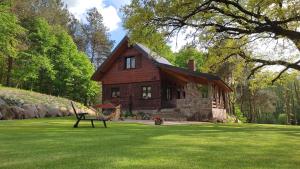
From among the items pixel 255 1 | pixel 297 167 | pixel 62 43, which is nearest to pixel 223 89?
pixel 62 43

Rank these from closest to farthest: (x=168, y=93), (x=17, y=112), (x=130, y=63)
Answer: (x=17, y=112), (x=168, y=93), (x=130, y=63)

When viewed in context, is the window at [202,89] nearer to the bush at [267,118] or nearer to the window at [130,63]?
the window at [130,63]

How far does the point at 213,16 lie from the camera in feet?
39.9

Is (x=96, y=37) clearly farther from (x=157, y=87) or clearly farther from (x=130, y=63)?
(x=157, y=87)

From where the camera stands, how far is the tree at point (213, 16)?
10.0 meters

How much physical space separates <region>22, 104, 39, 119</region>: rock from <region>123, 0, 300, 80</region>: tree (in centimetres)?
1458

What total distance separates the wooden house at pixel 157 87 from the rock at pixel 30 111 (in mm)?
8364

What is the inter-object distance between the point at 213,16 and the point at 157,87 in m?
18.3

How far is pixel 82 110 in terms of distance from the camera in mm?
31438

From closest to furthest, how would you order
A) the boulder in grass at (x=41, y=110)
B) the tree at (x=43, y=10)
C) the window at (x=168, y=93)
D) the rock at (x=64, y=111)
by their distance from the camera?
the boulder in grass at (x=41, y=110) < the rock at (x=64, y=111) < the window at (x=168, y=93) < the tree at (x=43, y=10)

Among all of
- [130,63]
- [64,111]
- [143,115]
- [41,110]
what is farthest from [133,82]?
[41,110]

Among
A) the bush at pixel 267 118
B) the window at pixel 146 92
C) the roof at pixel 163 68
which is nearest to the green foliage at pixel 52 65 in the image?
the roof at pixel 163 68

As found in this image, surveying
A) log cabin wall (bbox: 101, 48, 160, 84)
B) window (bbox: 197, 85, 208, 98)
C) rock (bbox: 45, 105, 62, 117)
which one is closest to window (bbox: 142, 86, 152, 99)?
log cabin wall (bbox: 101, 48, 160, 84)

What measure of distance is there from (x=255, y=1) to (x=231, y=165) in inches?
257
